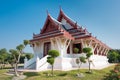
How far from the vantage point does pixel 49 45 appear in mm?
15367

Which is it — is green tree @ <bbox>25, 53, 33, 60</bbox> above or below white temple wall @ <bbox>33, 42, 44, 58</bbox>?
below

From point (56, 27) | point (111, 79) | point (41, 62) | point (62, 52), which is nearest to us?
point (111, 79)

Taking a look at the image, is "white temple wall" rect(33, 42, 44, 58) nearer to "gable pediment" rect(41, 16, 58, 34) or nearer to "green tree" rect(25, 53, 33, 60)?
"green tree" rect(25, 53, 33, 60)

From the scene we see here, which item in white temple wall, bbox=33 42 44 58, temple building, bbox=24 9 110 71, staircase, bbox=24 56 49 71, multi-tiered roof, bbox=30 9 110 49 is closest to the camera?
staircase, bbox=24 56 49 71

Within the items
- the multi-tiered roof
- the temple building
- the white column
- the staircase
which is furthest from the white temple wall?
the white column

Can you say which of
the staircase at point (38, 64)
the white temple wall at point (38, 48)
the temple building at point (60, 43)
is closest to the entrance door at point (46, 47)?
the temple building at point (60, 43)

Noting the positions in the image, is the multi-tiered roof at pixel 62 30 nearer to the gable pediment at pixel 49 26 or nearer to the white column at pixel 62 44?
the gable pediment at pixel 49 26

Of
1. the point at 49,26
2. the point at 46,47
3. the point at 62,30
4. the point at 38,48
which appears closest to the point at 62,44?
the point at 62,30

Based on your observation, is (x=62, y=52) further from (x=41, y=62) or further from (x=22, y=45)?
(x=22, y=45)

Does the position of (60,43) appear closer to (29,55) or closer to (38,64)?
(38,64)

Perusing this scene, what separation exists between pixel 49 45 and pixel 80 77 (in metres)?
7.19

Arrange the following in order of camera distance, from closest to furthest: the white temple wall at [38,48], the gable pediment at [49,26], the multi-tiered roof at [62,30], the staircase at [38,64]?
1. the staircase at [38,64]
2. the multi-tiered roof at [62,30]
3. the gable pediment at [49,26]
4. the white temple wall at [38,48]

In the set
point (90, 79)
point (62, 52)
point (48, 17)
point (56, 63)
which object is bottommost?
point (90, 79)

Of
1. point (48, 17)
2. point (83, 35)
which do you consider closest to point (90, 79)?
point (83, 35)
